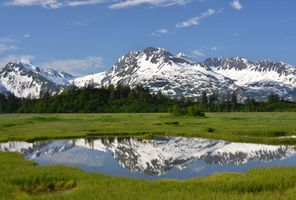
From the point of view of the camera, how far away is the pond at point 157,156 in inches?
1762

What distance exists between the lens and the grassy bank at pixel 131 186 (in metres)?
25.2

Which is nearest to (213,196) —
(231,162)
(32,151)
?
(231,162)

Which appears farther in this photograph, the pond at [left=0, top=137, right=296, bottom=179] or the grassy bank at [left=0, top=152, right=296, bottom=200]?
the pond at [left=0, top=137, right=296, bottom=179]

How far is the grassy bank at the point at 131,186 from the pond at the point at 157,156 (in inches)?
344

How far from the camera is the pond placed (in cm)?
4475

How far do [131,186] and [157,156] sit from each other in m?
28.6

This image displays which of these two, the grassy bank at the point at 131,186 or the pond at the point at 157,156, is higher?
the grassy bank at the point at 131,186

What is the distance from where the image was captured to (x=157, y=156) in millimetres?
56625

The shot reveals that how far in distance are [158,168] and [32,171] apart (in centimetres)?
1489

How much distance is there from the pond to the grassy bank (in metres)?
8.74

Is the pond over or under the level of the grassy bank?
under

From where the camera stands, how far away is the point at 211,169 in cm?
4462

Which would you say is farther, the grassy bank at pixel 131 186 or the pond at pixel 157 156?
the pond at pixel 157 156

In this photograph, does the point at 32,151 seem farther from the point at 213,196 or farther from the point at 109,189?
the point at 213,196
